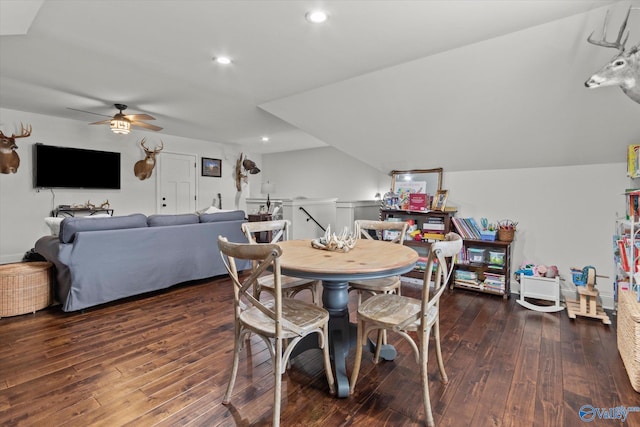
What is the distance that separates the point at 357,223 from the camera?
2879mm

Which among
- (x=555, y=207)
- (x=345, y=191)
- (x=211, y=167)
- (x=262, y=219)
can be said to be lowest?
(x=262, y=219)

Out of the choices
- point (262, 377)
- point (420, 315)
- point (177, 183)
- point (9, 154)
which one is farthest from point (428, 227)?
point (9, 154)

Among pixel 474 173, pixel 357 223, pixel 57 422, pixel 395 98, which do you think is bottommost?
pixel 57 422

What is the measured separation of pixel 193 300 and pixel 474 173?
367 centimetres

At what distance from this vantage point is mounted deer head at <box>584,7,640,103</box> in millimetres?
2011

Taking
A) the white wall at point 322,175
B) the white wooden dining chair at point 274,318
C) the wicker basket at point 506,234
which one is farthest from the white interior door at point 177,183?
the wicker basket at point 506,234

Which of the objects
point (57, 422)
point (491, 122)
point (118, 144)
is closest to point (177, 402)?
point (57, 422)

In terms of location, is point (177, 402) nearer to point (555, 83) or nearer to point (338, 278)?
point (338, 278)

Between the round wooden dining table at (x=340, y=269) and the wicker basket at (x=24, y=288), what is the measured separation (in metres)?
2.52

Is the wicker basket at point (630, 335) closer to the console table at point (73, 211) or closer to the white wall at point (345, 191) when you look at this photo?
the white wall at point (345, 191)

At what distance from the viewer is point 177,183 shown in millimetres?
6621

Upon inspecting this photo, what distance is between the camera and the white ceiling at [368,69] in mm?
2104

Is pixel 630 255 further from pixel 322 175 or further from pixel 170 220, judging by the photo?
pixel 322 175

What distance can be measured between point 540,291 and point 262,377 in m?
2.97
